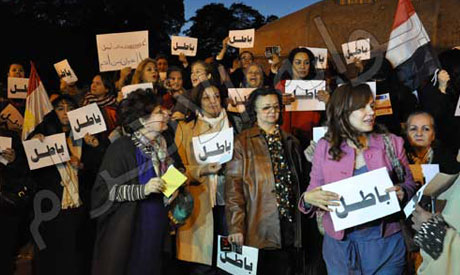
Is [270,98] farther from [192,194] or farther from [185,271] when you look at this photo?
[185,271]

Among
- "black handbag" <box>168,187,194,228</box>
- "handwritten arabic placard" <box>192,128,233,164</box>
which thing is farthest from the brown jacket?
"black handbag" <box>168,187,194,228</box>

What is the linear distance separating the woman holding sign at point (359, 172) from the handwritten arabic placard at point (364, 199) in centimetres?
5

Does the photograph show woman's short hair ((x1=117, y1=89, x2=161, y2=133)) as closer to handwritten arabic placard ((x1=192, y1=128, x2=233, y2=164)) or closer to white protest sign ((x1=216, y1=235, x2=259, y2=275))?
handwritten arabic placard ((x1=192, y1=128, x2=233, y2=164))

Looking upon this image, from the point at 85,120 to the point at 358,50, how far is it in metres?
3.11

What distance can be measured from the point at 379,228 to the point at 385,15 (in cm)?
709

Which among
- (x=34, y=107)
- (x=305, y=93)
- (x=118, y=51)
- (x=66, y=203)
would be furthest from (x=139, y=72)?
(x=305, y=93)

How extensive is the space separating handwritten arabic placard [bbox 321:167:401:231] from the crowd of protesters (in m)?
0.06

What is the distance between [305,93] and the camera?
5.41 m

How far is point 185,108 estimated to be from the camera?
532 cm

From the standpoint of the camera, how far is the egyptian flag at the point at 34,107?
16.5ft

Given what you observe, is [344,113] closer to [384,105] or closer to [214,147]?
[214,147]

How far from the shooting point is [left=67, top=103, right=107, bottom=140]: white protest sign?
510 cm

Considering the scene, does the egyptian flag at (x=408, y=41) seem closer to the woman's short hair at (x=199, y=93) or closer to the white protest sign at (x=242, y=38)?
the woman's short hair at (x=199, y=93)

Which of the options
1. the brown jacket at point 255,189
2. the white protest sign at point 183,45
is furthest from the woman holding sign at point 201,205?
the white protest sign at point 183,45
